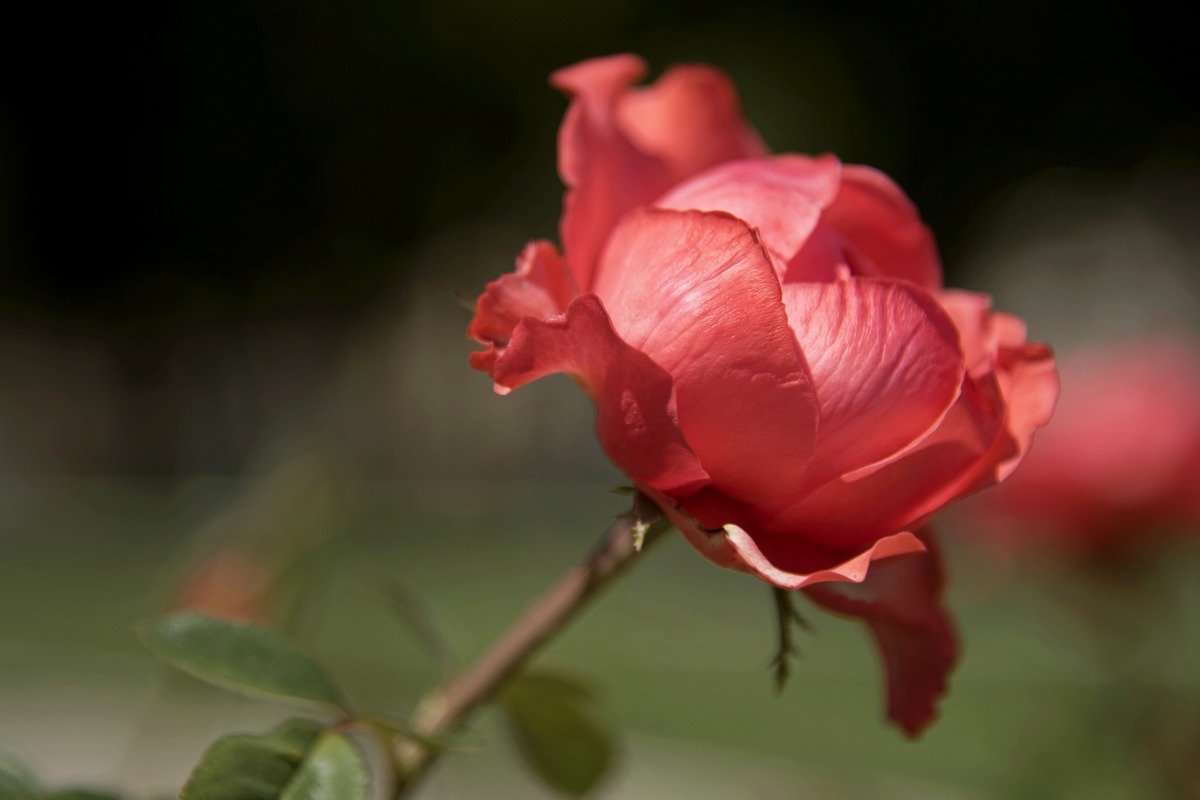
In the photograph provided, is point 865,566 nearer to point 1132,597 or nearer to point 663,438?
point 663,438

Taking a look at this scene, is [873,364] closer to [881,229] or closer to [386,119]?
[881,229]

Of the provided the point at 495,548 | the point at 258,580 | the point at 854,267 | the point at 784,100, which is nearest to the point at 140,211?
the point at 784,100

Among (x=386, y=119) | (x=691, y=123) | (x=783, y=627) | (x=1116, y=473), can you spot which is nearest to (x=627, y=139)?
(x=691, y=123)

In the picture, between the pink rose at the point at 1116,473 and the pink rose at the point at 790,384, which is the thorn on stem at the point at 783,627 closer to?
the pink rose at the point at 790,384

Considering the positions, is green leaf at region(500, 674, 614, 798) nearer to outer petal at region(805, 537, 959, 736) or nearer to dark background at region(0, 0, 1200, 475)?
→ outer petal at region(805, 537, 959, 736)

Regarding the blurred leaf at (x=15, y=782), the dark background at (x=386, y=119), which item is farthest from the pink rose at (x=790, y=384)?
the dark background at (x=386, y=119)

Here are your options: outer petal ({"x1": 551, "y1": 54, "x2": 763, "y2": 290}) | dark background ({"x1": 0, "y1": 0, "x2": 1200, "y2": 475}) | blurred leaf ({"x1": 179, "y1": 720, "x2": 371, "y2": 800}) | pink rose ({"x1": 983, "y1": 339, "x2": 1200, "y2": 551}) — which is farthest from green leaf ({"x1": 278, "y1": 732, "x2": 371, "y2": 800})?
dark background ({"x1": 0, "y1": 0, "x2": 1200, "y2": 475})
